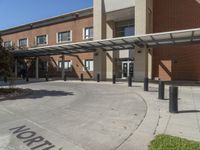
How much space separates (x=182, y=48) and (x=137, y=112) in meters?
20.5

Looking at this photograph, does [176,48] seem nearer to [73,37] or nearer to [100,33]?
[100,33]

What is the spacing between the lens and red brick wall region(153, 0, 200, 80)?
26.1 meters

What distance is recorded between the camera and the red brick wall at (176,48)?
1027 inches

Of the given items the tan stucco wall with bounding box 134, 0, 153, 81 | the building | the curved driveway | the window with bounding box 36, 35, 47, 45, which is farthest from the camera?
the window with bounding box 36, 35, 47, 45

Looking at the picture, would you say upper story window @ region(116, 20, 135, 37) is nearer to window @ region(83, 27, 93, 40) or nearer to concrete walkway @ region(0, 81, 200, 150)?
window @ region(83, 27, 93, 40)

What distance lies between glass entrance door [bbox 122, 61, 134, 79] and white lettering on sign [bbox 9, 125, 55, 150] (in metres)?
24.8

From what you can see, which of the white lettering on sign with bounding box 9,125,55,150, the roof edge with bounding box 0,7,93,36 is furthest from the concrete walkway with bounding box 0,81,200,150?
the roof edge with bounding box 0,7,93,36

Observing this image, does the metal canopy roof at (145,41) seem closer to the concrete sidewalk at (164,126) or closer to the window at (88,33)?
the window at (88,33)

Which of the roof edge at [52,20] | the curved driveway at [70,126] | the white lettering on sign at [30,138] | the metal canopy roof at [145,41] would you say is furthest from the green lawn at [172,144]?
the roof edge at [52,20]

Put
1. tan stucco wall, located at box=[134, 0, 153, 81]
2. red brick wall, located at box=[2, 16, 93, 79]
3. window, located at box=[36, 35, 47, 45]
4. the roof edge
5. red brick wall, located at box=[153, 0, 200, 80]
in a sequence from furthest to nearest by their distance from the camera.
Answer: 1. window, located at box=[36, 35, 47, 45]
2. red brick wall, located at box=[2, 16, 93, 79]
3. the roof edge
4. red brick wall, located at box=[153, 0, 200, 80]
5. tan stucco wall, located at box=[134, 0, 153, 81]

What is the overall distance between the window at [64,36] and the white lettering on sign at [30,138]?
1219 inches

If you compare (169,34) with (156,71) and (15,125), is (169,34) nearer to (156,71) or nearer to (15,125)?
(156,71)

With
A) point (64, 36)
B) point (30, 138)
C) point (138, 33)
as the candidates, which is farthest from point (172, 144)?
point (64, 36)

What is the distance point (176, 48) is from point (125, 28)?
7655mm
